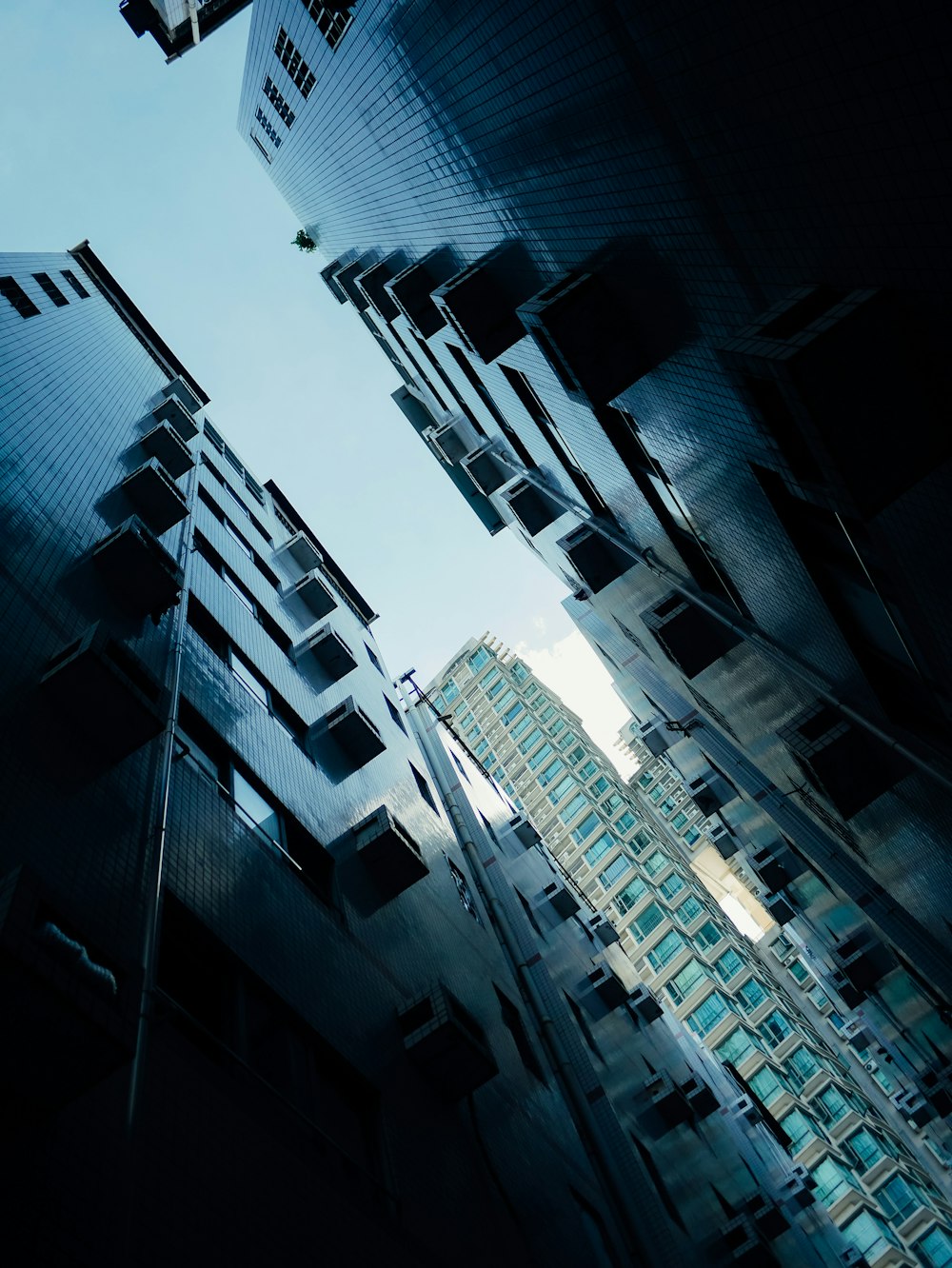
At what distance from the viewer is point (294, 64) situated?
20375 millimetres

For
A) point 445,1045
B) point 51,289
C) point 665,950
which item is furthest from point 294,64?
point 665,950

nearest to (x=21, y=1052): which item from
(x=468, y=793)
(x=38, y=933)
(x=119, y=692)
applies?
(x=38, y=933)

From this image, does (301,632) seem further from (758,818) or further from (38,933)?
(38,933)

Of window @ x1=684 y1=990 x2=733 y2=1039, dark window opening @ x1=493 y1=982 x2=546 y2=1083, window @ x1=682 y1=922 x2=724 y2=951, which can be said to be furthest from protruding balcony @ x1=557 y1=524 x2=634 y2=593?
window @ x1=682 y1=922 x2=724 y2=951

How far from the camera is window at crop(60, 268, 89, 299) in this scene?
2296cm

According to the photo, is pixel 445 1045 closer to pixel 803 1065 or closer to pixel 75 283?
pixel 75 283

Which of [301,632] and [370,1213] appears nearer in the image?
[370,1213]

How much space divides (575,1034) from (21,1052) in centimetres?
1452

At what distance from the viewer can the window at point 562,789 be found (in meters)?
70.2

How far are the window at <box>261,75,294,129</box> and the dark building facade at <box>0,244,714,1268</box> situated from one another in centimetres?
1007

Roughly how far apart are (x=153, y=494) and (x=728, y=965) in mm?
55494

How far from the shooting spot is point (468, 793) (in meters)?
26.7

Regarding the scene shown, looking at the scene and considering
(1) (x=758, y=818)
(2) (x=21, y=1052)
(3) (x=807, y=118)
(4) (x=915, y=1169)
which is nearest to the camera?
(2) (x=21, y=1052)

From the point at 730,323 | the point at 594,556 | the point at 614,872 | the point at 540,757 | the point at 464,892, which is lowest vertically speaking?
the point at 614,872
